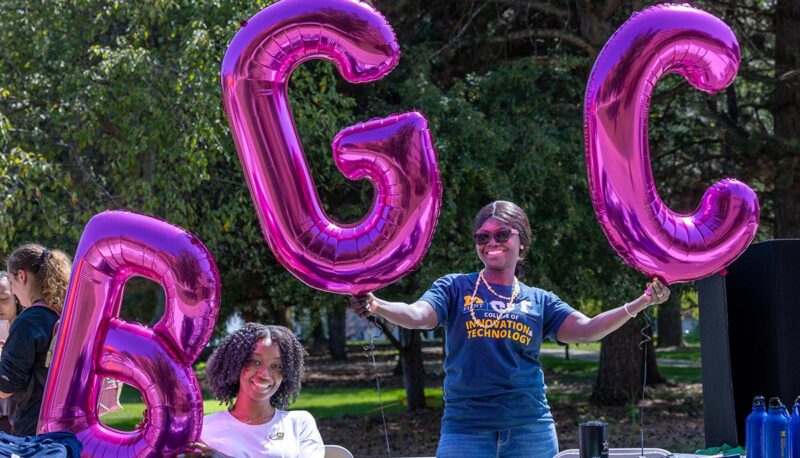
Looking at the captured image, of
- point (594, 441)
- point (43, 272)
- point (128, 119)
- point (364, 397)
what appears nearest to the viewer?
point (594, 441)

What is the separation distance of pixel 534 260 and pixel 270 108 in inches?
250

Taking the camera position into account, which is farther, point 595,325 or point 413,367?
point 413,367

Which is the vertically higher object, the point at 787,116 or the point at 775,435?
the point at 787,116

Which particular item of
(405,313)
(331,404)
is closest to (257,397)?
(405,313)

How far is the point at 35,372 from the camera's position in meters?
4.12

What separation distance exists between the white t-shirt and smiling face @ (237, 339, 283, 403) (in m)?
0.10

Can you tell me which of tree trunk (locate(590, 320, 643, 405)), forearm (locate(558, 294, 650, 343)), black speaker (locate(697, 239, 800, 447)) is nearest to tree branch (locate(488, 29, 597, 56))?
tree trunk (locate(590, 320, 643, 405))

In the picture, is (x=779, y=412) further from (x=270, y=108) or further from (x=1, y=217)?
(x=1, y=217)

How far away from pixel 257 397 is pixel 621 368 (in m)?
9.94

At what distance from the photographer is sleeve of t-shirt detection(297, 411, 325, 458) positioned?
3.81m

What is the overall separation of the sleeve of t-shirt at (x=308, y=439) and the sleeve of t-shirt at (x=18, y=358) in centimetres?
110

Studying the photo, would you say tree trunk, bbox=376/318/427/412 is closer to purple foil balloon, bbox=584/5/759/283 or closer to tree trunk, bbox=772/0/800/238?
tree trunk, bbox=772/0/800/238

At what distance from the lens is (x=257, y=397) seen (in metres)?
3.77

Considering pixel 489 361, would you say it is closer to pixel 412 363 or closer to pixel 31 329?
pixel 31 329
